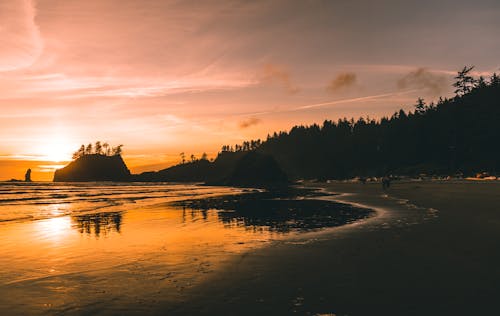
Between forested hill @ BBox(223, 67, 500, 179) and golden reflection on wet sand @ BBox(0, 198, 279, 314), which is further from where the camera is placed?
forested hill @ BBox(223, 67, 500, 179)

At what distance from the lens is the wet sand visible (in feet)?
22.0

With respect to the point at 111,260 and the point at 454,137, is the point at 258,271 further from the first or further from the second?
the point at 454,137

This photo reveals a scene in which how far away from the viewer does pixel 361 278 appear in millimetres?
8562

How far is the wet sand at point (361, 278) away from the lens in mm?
6691

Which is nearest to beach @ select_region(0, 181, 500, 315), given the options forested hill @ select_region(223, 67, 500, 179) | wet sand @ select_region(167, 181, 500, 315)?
wet sand @ select_region(167, 181, 500, 315)

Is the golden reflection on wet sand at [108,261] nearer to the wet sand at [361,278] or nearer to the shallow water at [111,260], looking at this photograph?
the shallow water at [111,260]

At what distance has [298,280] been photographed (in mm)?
8625

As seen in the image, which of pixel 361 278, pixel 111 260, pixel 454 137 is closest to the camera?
pixel 361 278

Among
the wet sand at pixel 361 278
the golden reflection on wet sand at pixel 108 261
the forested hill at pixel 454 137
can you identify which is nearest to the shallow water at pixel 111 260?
the golden reflection on wet sand at pixel 108 261

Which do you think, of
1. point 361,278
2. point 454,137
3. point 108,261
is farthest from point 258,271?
point 454,137

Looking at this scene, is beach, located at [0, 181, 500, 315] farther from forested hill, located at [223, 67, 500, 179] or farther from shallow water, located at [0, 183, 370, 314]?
forested hill, located at [223, 67, 500, 179]

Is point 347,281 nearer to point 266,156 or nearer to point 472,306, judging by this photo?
point 472,306

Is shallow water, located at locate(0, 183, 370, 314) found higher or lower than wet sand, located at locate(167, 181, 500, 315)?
higher

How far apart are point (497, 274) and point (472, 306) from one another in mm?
2678
